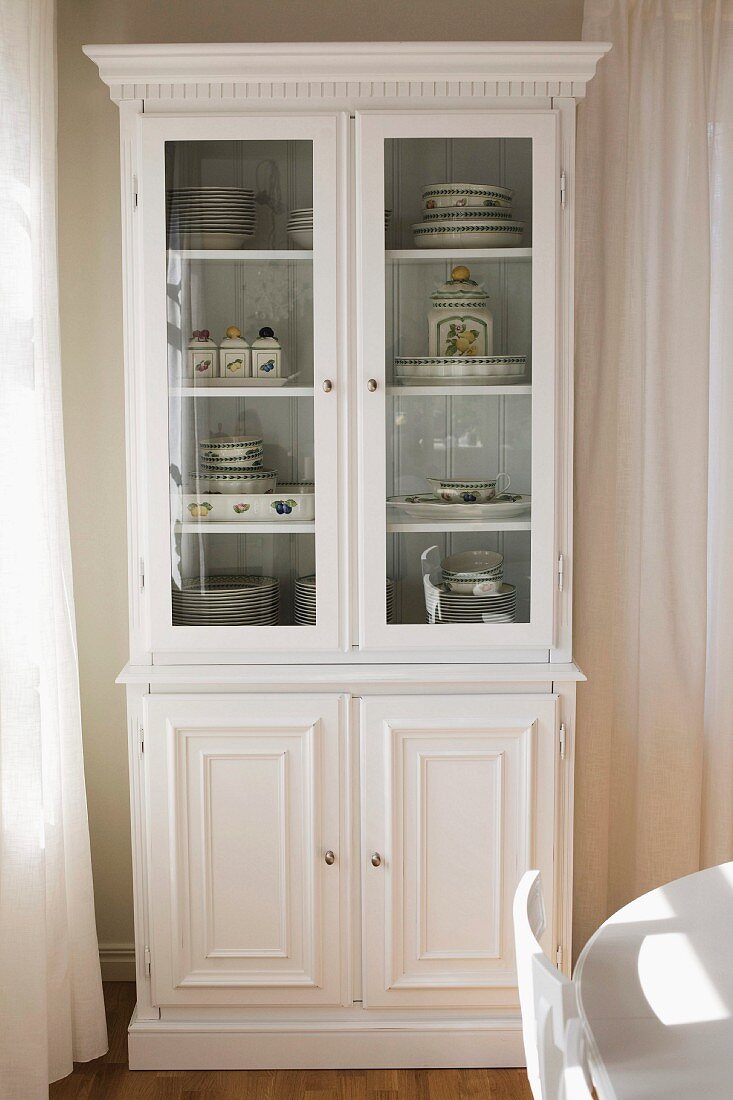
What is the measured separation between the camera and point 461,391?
2094 mm

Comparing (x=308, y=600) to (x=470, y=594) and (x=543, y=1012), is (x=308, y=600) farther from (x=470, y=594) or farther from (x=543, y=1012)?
(x=543, y=1012)

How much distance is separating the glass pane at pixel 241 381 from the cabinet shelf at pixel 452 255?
0.19 meters

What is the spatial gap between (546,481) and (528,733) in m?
0.54

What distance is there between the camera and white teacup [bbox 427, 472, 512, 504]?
2107 mm

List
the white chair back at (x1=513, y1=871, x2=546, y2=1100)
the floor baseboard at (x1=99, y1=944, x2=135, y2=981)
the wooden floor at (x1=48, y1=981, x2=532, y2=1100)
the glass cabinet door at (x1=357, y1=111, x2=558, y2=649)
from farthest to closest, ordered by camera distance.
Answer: the floor baseboard at (x1=99, y1=944, x2=135, y2=981)
the wooden floor at (x1=48, y1=981, x2=532, y2=1100)
the glass cabinet door at (x1=357, y1=111, x2=558, y2=649)
the white chair back at (x1=513, y1=871, x2=546, y2=1100)

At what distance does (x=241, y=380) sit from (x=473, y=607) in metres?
0.70

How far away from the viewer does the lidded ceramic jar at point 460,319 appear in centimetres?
206

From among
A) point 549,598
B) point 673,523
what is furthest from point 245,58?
point 673,523

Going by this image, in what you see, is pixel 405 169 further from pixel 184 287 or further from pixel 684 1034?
pixel 684 1034

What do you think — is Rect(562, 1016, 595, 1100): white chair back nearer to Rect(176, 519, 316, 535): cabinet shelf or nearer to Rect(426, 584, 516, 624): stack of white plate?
Rect(426, 584, 516, 624): stack of white plate

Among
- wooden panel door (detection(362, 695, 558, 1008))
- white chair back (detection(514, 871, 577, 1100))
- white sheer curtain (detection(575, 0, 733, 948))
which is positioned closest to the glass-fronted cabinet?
wooden panel door (detection(362, 695, 558, 1008))

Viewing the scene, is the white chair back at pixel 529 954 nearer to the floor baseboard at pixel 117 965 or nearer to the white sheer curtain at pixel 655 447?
the white sheer curtain at pixel 655 447

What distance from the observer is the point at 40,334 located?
6.79 feet

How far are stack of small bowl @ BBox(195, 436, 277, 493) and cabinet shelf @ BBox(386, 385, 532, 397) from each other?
1.08ft
